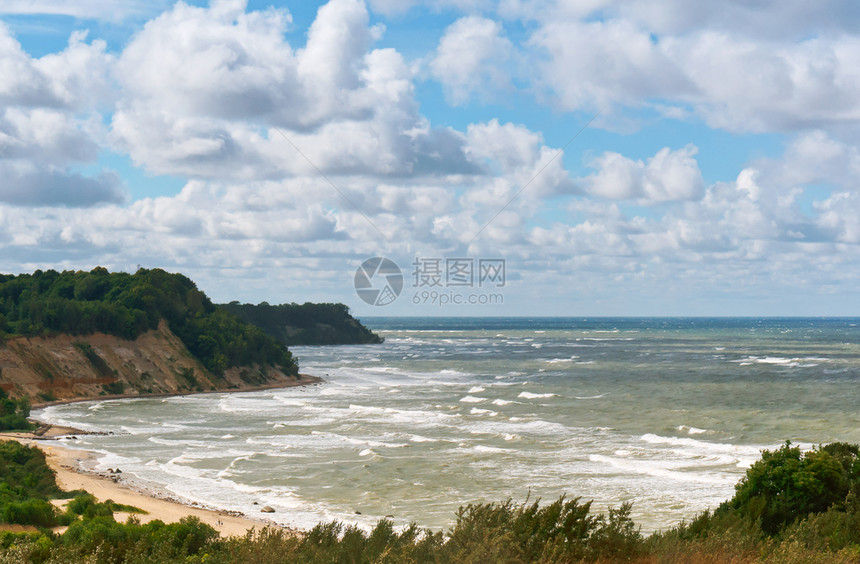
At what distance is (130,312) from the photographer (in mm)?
74625

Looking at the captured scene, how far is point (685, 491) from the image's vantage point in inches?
1093

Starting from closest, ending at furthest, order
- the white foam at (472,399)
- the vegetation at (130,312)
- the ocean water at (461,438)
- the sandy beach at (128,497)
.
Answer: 1. the sandy beach at (128,497)
2. the ocean water at (461,438)
3. the white foam at (472,399)
4. the vegetation at (130,312)

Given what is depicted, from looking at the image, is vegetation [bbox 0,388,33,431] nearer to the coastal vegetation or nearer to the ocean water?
the ocean water

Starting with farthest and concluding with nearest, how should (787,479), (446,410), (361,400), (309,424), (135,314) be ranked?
(135,314)
(361,400)
(446,410)
(309,424)
(787,479)

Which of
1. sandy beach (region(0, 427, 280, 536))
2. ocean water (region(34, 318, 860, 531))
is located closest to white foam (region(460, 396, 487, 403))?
ocean water (region(34, 318, 860, 531))

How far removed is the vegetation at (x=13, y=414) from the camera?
44.0 meters

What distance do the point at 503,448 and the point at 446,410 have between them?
16.2 meters

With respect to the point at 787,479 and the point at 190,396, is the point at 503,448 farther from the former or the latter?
the point at 190,396

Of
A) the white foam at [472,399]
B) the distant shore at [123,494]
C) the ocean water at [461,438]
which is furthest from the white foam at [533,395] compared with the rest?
the distant shore at [123,494]

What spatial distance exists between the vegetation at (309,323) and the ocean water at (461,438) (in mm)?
93800

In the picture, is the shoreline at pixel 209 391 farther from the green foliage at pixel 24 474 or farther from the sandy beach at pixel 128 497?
the green foliage at pixel 24 474

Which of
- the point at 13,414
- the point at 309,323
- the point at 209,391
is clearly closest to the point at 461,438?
the point at 13,414

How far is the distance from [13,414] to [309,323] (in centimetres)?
13373

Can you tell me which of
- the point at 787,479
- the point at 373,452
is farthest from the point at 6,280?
the point at 787,479
